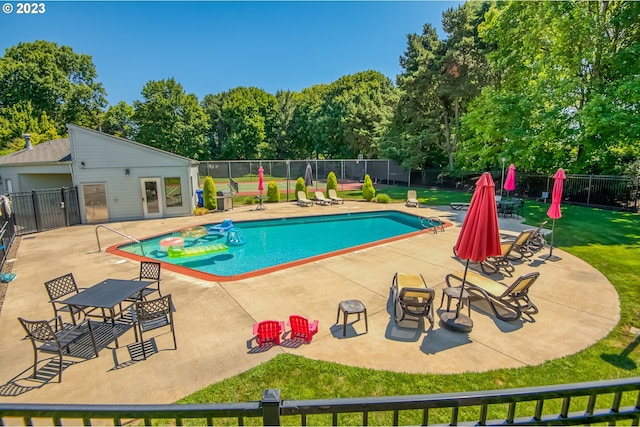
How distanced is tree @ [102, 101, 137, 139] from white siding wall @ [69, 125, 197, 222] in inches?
1275

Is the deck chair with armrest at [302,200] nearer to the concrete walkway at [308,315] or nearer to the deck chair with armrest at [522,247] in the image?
the concrete walkway at [308,315]

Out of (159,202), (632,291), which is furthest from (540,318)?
(159,202)

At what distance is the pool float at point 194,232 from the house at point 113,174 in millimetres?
3160

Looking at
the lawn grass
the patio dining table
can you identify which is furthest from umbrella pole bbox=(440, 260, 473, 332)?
the patio dining table

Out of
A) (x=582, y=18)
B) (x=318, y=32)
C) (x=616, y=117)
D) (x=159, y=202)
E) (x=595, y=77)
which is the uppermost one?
(x=582, y=18)

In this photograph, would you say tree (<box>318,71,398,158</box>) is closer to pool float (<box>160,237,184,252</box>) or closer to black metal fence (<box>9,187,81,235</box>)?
pool float (<box>160,237,184,252</box>)

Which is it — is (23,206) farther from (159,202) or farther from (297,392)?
(297,392)

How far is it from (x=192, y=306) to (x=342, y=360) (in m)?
3.62

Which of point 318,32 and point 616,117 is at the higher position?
point 318,32

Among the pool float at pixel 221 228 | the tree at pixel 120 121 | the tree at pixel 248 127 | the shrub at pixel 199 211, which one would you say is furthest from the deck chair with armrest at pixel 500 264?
the tree at pixel 120 121

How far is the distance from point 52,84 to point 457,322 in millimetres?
46154

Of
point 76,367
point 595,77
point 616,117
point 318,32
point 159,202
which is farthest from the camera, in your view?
point 595,77

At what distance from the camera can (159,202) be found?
1681 centimetres

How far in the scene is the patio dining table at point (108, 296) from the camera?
17.2ft
